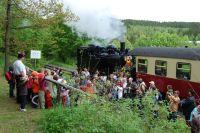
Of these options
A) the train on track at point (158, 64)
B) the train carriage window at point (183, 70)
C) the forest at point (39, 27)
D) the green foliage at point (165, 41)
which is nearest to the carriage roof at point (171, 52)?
the train on track at point (158, 64)

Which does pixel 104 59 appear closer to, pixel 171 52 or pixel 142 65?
pixel 142 65

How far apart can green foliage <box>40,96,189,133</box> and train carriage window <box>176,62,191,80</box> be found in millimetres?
8998

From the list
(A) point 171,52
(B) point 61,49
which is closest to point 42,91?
(A) point 171,52

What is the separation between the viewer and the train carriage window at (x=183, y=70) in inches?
763

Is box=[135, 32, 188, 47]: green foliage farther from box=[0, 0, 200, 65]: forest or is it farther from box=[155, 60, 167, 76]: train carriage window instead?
box=[155, 60, 167, 76]: train carriage window

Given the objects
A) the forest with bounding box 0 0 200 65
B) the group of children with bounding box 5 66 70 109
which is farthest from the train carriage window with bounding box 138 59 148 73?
the group of children with bounding box 5 66 70 109

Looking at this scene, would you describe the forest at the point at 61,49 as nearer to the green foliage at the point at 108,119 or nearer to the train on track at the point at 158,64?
the green foliage at the point at 108,119

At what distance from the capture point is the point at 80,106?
404 inches

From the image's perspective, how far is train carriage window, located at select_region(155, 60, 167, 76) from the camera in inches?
848

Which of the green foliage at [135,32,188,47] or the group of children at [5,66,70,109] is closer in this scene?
the group of children at [5,66,70,109]

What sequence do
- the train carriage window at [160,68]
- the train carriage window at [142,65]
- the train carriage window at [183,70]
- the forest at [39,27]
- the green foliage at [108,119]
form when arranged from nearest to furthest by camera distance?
the green foliage at [108,119]
the train carriage window at [183,70]
the train carriage window at [160,68]
the forest at [39,27]
the train carriage window at [142,65]

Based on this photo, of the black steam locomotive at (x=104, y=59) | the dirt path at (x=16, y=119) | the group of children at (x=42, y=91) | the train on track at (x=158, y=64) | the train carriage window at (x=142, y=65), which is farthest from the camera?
the black steam locomotive at (x=104, y=59)

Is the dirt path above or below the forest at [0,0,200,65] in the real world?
below

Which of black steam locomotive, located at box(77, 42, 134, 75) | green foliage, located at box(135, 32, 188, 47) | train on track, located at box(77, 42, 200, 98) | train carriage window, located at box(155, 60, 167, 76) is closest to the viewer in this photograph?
train on track, located at box(77, 42, 200, 98)
